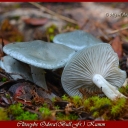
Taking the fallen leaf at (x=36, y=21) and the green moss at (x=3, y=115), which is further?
the fallen leaf at (x=36, y=21)

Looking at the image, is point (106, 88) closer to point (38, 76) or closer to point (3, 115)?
point (38, 76)

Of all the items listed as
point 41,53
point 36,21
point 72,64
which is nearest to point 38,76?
point 41,53

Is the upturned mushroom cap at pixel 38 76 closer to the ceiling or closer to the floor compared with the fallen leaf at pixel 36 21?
closer to the floor

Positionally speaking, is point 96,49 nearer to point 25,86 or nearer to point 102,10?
point 25,86

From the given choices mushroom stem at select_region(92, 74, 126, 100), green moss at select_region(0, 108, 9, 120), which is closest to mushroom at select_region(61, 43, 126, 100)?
mushroom stem at select_region(92, 74, 126, 100)

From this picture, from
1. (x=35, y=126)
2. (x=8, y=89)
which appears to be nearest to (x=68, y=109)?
(x=35, y=126)

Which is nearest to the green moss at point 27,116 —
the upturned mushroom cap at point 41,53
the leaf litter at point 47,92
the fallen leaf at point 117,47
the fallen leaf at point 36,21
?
the leaf litter at point 47,92

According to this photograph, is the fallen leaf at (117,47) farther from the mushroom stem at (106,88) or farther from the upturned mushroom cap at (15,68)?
the upturned mushroom cap at (15,68)
